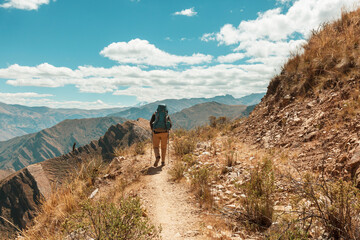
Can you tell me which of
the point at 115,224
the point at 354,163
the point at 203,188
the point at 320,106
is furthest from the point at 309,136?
the point at 115,224

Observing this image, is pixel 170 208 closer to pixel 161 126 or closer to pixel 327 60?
pixel 161 126

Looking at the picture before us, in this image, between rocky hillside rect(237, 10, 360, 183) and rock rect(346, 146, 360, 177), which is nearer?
rock rect(346, 146, 360, 177)

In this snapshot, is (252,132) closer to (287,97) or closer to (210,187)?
(287,97)

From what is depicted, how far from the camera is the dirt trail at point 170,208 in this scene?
4.26m

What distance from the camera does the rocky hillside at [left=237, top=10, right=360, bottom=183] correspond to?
548 cm

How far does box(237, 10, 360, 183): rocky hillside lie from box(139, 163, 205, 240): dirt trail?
3.57 meters

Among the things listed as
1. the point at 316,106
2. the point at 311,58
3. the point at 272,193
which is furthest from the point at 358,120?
the point at 311,58

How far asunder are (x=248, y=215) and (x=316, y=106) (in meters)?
6.47

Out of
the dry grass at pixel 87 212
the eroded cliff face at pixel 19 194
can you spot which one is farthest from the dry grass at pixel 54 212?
the eroded cliff face at pixel 19 194

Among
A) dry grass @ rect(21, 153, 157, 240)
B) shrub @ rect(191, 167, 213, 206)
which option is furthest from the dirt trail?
dry grass @ rect(21, 153, 157, 240)

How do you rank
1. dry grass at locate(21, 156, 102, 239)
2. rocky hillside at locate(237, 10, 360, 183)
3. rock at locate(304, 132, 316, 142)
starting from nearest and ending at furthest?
dry grass at locate(21, 156, 102, 239) → rocky hillside at locate(237, 10, 360, 183) → rock at locate(304, 132, 316, 142)

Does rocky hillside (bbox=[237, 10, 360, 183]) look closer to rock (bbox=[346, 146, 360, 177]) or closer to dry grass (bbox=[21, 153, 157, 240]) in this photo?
rock (bbox=[346, 146, 360, 177])

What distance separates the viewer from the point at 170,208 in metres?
5.51

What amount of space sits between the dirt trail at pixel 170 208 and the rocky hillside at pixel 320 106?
357cm
